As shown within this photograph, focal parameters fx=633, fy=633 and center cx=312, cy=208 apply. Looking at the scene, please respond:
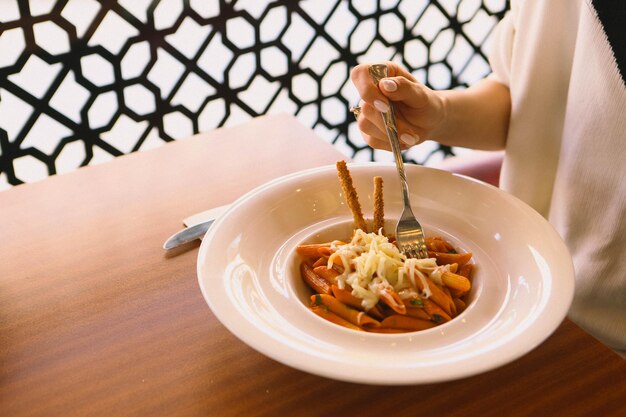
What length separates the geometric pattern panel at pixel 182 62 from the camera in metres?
1.89

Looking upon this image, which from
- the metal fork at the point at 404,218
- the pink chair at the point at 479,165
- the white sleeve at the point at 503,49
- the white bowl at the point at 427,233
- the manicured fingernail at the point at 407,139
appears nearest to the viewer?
the white bowl at the point at 427,233

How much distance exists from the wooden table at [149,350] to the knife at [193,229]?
0.07 ft

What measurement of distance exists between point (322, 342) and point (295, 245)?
27 centimetres

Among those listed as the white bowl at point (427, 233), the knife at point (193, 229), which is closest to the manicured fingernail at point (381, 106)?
the white bowl at point (427, 233)

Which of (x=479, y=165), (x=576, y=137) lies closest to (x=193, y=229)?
(x=576, y=137)

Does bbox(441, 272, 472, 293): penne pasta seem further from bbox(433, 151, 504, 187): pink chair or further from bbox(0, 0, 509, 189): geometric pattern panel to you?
bbox(0, 0, 509, 189): geometric pattern panel

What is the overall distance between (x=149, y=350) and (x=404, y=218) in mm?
443

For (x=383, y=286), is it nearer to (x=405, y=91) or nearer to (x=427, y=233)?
(x=427, y=233)

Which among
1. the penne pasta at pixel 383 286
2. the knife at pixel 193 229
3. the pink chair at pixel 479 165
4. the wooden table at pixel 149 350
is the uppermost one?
the penne pasta at pixel 383 286

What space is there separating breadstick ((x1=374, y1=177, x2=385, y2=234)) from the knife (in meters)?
0.28

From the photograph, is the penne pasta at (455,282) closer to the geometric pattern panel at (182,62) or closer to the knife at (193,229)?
the knife at (193,229)

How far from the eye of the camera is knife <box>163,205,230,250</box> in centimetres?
104

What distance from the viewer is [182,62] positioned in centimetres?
211

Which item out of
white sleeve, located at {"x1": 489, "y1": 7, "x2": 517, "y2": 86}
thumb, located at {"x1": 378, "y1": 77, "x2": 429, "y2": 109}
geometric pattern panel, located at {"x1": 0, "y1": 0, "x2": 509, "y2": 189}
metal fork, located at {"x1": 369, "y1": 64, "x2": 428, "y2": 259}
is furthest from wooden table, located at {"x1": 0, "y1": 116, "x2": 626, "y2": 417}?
geometric pattern panel, located at {"x1": 0, "y1": 0, "x2": 509, "y2": 189}
